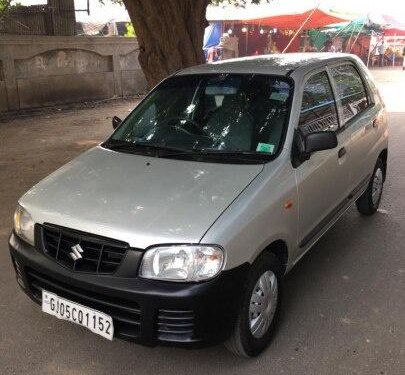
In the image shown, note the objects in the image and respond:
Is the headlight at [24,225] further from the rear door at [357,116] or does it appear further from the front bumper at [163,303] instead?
the rear door at [357,116]

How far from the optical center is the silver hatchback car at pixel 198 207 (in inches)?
96.3

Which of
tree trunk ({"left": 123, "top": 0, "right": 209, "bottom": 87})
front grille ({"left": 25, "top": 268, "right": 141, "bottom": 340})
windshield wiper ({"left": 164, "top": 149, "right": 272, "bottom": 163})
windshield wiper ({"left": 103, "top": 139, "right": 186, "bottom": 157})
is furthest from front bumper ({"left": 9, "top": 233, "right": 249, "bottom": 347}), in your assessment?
tree trunk ({"left": 123, "top": 0, "right": 209, "bottom": 87})

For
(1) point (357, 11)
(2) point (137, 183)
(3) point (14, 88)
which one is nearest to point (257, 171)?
(2) point (137, 183)

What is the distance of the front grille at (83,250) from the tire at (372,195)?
3.24 metres

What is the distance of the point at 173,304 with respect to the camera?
2395mm

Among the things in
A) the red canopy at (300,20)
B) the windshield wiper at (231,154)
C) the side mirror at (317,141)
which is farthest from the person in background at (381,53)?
the windshield wiper at (231,154)

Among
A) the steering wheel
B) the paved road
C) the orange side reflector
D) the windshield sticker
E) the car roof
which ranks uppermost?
the car roof

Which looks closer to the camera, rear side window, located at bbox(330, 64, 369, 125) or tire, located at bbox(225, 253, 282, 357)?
tire, located at bbox(225, 253, 282, 357)

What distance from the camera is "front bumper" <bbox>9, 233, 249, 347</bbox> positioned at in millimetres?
2404

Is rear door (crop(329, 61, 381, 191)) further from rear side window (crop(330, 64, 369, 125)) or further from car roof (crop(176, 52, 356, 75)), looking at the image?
car roof (crop(176, 52, 356, 75))

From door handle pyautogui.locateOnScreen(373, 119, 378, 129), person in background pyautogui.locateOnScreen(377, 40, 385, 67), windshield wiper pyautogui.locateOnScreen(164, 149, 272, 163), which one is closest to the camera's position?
windshield wiper pyautogui.locateOnScreen(164, 149, 272, 163)

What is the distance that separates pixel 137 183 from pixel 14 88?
1031 centimetres

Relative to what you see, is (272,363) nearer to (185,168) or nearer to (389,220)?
(185,168)

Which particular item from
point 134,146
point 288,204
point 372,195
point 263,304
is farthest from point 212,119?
point 372,195
